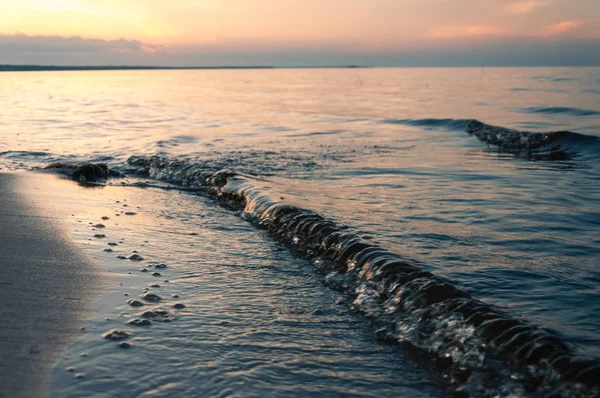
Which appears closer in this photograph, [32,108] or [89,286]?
[89,286]

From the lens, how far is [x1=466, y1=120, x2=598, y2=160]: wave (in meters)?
15.7

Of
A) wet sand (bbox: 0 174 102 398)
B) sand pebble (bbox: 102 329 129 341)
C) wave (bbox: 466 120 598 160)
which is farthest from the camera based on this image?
wave (bbox: 466 120 598 160)

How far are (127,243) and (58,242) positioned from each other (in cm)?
75

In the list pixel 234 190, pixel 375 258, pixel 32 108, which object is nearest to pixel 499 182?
pixel 234 190

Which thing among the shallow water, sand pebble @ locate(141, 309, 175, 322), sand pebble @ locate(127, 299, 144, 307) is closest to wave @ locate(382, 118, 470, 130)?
the shallow water

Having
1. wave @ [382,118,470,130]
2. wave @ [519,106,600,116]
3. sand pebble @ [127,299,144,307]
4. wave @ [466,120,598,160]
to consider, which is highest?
wave @ [519,106,600,116]

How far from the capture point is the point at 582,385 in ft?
11.2

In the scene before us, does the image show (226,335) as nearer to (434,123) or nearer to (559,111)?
(434,123)

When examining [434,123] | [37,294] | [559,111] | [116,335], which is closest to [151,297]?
[116,335]

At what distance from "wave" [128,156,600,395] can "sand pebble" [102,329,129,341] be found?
1985 millimetres

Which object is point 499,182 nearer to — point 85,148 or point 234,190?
point 234,190

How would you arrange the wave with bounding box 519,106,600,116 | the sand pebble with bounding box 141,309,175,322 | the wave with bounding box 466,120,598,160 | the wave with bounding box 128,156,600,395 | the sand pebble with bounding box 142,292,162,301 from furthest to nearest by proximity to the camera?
the wave with bounding box 519,106,600,116 → the wave with bounding box 466,120,598,160 → the sand pebble with bounding box 142,292,162,301 → the sand pebble with bounding box 141,309,175,322 → the wave with bounding box 128,156,600,395

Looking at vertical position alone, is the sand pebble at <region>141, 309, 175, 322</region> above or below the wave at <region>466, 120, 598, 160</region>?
below

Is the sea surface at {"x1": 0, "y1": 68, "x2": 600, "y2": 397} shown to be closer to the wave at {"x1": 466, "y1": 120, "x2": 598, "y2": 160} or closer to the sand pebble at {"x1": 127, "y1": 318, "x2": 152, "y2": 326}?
the sand pebble at {"x1": 127, "y1": 318, "x2": 152, "y2": 326}
